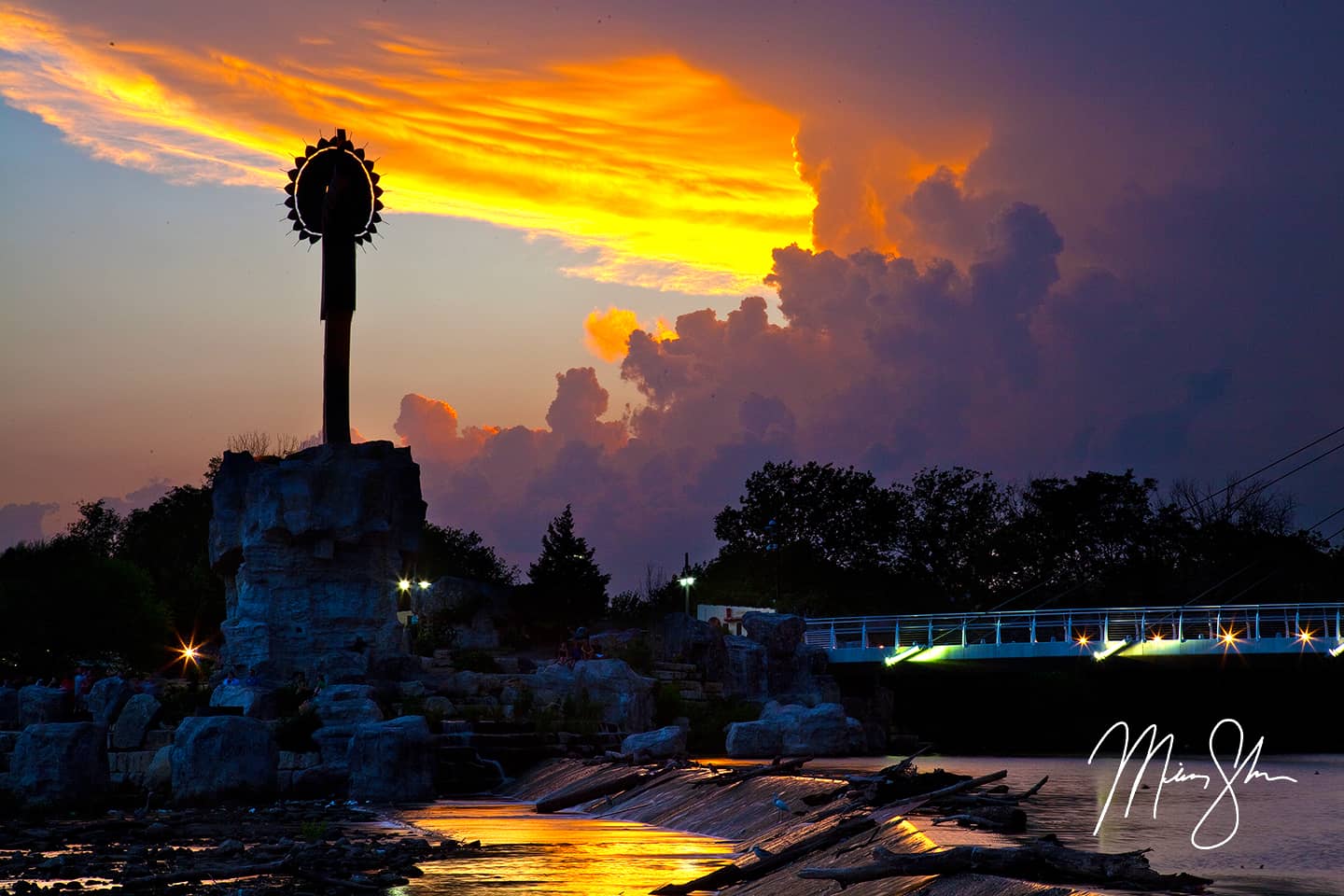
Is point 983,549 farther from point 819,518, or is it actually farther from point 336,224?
point 336,224

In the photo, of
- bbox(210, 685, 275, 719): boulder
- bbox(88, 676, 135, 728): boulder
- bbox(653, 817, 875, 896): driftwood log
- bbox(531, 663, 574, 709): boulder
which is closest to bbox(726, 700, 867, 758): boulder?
bbox(531, 663, 574, 709): boulder

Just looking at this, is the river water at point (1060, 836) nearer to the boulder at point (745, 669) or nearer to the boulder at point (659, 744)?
the boulder at point (659, 744)

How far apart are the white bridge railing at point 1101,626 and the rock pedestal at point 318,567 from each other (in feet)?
69.2

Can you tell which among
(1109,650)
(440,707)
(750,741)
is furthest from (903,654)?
(440,707)

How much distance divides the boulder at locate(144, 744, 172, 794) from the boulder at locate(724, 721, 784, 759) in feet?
59.4

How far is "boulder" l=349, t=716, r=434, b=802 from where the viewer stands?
108 feet

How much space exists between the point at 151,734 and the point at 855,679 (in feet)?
116

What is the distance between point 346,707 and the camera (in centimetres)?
3803

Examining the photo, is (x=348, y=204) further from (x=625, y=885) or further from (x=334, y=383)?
(x=625, y=885)

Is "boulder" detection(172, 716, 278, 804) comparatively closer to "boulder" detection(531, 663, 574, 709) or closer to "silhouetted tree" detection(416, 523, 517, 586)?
"boulder" detection(531, 663, 574, 709)

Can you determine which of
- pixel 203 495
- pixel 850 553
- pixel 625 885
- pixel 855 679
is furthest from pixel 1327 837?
pixel 203 495

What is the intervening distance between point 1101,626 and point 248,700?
31.6 metres

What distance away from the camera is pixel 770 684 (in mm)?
60781

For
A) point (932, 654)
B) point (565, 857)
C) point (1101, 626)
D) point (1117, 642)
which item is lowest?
point (565, 857)
